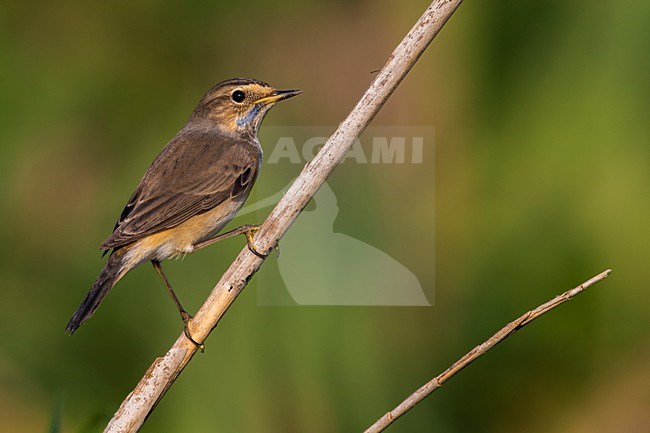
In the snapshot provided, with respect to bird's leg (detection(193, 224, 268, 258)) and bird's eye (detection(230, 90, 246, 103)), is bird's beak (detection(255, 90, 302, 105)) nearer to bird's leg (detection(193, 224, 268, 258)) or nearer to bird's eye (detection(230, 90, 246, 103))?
bird's eye (detection(230, 90, 246, 103))

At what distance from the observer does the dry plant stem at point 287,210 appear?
2553 mm

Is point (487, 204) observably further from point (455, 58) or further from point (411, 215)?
point (455, 58)

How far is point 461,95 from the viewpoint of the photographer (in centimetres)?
425

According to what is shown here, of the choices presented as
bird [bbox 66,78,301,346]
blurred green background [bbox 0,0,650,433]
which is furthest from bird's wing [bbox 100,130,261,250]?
blurred green background [bbox 0,0,650,433]

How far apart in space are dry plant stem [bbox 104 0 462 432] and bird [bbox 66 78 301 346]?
587 millimetres

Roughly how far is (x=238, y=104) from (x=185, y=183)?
540 mm

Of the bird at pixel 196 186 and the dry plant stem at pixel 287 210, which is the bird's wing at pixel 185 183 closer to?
the bird at pixel 196 186

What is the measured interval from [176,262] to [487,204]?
4.41 feet

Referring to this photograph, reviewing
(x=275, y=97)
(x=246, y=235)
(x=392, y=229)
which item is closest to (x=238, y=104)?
(x=275, y=97)

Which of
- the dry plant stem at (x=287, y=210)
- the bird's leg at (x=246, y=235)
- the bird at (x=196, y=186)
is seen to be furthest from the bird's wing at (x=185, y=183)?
the dry plant stem at (x=287, y=210)

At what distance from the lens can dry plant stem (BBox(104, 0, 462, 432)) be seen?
255 centimetres

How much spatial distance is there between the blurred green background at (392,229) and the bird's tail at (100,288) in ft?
1.02

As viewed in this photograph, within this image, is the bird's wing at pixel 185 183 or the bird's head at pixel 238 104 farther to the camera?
the bird's head at pixel 238 104

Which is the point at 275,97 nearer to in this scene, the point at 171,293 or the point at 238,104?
the point at 238,104
